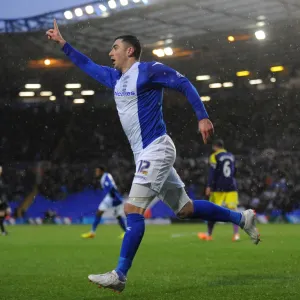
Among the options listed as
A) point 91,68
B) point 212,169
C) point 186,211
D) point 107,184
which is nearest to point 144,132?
point 186,211

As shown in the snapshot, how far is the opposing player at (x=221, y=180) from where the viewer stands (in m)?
13.4

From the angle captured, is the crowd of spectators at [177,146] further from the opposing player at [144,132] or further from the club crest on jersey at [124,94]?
the club crest on jersey at [124,94]

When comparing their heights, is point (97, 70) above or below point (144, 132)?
above

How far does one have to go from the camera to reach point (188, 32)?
98.3 feet

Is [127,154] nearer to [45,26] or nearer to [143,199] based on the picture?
[45,26]

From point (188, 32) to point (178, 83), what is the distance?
81.7ft

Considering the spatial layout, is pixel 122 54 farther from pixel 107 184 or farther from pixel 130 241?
pixel 107 184

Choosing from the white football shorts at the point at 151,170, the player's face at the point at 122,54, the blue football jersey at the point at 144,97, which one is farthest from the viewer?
the player's face at the point at 122,54

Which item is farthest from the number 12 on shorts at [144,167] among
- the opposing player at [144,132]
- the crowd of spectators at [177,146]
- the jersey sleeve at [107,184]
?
the crowd of spectators at [177,146]

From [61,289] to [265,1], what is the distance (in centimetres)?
2324

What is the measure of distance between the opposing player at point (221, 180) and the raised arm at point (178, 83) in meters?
7.70

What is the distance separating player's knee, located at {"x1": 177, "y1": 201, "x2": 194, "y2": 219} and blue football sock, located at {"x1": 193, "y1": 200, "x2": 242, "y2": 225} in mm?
52

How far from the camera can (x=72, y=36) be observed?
102ft

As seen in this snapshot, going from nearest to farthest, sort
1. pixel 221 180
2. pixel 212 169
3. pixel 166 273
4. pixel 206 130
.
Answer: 1. pixel 206 130
2. pixel 166 273
3. pixel 212 169
4. pixel 221 180
